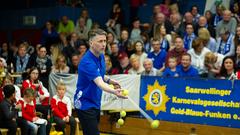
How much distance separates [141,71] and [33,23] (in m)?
7.93

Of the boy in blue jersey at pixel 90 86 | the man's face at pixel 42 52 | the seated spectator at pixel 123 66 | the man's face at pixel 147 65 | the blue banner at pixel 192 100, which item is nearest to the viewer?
the boy in blue jersey at pixel 90 86

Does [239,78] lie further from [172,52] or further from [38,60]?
[38,60]

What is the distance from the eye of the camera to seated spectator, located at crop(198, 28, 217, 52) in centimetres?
1146

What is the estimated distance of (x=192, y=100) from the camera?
10.1 m

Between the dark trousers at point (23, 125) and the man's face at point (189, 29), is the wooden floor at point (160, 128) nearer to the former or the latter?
the dark trousers at point (23, 125)

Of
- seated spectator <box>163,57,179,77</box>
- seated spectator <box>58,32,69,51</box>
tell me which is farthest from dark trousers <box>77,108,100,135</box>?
seated spectator <box>58,32,69,51</box>

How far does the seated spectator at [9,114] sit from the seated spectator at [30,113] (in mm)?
107

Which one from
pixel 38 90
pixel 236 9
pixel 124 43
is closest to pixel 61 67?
pixel 38 90

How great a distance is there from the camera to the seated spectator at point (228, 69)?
32.4 feet

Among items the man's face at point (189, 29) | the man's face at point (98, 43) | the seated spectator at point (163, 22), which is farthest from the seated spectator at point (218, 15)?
the man's face at point (98, 43)

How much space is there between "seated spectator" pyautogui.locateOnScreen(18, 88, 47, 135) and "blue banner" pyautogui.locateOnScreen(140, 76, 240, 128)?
2154 mm

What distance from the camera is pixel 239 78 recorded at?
979 centimetres

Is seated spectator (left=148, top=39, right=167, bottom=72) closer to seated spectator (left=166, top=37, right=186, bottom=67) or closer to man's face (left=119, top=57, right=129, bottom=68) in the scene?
seated spectator (left=166, top=37, right=186, bottom=67)

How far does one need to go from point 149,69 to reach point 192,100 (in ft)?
4.79
